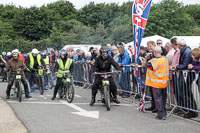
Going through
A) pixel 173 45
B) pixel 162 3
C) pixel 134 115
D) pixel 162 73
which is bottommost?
pixel 134 115

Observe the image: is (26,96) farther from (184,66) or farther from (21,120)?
(184,66)

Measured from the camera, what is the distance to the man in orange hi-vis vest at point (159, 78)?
828cm

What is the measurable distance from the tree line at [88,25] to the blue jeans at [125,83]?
32.9 meters

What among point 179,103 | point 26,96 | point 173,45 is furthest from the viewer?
point 26,96

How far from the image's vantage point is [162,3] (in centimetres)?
6469

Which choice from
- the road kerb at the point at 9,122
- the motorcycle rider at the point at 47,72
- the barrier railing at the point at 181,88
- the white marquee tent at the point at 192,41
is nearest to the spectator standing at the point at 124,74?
the barrier railing at the point at 181,88

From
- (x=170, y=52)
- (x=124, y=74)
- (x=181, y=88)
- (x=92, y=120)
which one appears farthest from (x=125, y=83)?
(x=92, y=120)

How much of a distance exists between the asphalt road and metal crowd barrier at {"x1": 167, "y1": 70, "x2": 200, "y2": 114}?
1.47 feet

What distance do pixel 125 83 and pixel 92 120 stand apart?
425 centimetres

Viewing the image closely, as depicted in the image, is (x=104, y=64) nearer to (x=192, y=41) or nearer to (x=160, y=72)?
(x=160, y=72)

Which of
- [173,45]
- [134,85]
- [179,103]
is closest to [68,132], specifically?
[179,103]

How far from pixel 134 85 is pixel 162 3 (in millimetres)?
56050

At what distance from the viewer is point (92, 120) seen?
8031mm

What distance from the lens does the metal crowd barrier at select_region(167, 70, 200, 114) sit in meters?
8.06
